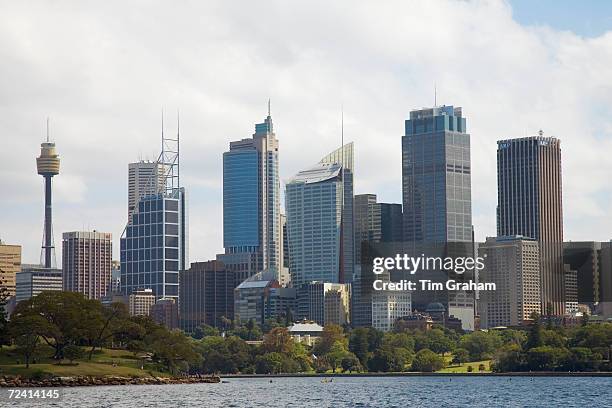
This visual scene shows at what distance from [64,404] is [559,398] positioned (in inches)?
2576

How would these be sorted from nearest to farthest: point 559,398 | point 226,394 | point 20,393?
point 20,393 < point 559,398 < point 226,394

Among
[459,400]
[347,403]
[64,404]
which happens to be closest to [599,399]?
[459,400]

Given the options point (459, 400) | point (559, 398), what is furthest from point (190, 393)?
point (559, 398)

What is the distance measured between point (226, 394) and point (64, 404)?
155 feet

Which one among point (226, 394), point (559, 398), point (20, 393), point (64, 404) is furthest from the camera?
point (226, 394)

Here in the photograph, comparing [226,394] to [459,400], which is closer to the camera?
[459,400]

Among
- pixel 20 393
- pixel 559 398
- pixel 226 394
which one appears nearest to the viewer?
pixel 20 393

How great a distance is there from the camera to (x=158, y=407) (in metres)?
151

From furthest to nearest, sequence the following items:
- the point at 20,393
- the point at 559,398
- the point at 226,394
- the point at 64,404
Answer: the point at 226,394, the point at 559,398, the point at 20,393, the point at 64,404

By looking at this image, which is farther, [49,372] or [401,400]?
[49,372]

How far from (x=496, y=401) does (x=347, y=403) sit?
18549 millimetres

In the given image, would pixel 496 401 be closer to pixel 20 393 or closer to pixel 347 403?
pixel 347 403

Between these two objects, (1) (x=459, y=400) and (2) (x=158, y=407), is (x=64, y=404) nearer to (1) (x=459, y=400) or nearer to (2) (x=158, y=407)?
(2) (x=158, y=407)

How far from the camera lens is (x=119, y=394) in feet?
577
